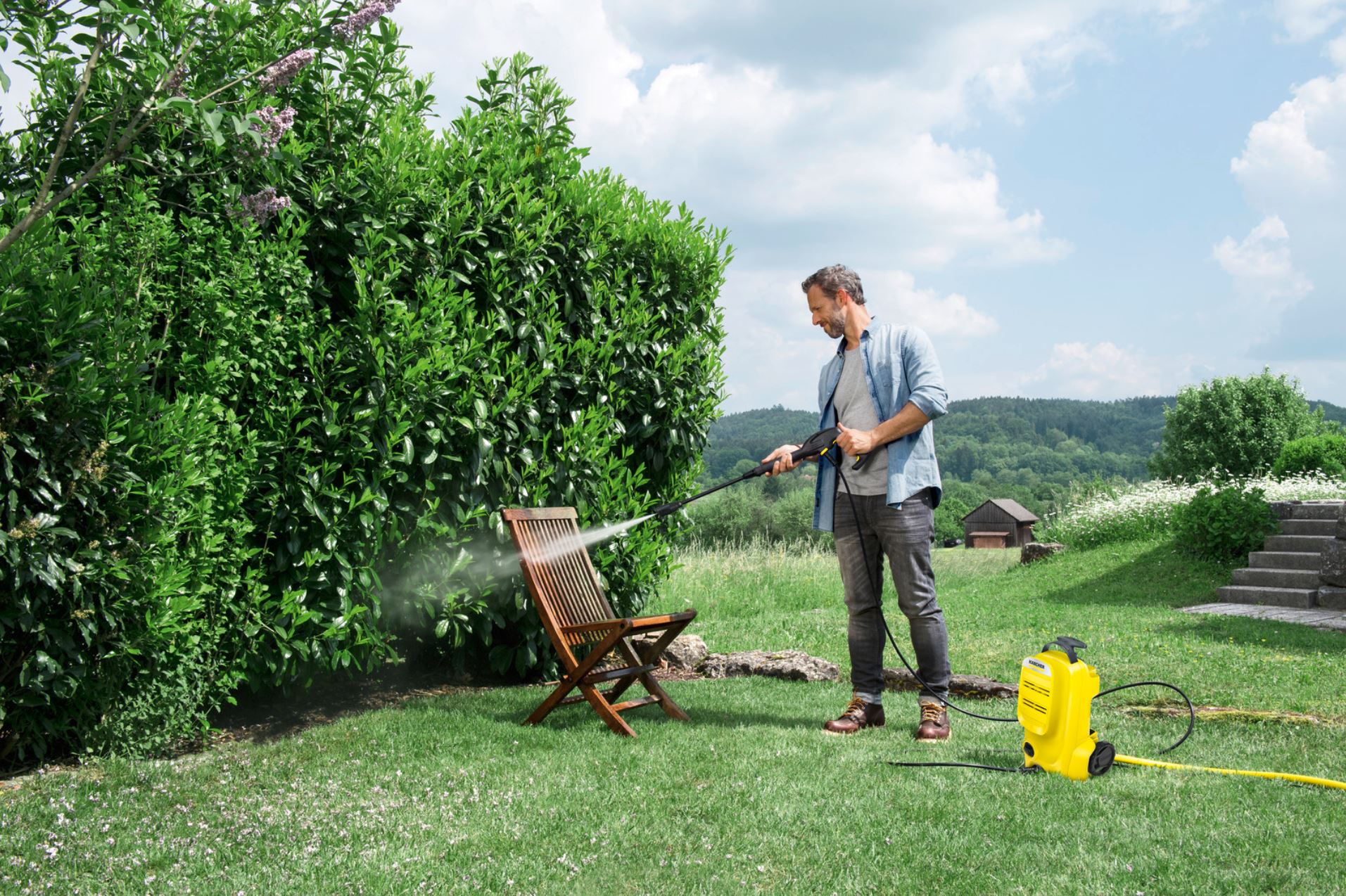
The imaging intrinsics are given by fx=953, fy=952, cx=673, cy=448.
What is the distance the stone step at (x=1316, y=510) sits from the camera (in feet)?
40.7

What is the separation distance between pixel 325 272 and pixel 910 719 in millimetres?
3990

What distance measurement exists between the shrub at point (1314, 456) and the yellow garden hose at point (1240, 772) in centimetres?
1884

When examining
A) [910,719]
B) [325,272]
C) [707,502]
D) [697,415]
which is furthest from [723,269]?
[707,502]

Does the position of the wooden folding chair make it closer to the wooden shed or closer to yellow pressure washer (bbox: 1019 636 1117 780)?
yellow pressure washer (bbox: 1019 636 1117 780)

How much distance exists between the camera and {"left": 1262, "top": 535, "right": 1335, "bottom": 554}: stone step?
1181 cm

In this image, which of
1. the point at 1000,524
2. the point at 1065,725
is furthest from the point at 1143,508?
the point at 1000,524

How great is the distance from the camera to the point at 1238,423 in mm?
35844

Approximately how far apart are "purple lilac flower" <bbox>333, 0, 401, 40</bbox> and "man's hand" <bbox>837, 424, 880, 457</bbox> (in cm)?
271

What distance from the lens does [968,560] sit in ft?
67.0

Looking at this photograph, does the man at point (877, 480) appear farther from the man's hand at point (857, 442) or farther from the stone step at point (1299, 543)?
the stone step at point (1299, 543)

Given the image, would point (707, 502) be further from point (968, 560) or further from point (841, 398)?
point (841, 398)

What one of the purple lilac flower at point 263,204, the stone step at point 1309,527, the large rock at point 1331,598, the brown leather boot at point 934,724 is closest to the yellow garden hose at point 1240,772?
the brown leather boot at point 934,724

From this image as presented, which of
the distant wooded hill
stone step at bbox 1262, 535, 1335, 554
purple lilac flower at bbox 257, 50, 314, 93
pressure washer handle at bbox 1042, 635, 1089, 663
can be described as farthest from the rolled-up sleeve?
the distant wooded hill

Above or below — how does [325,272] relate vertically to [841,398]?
above
